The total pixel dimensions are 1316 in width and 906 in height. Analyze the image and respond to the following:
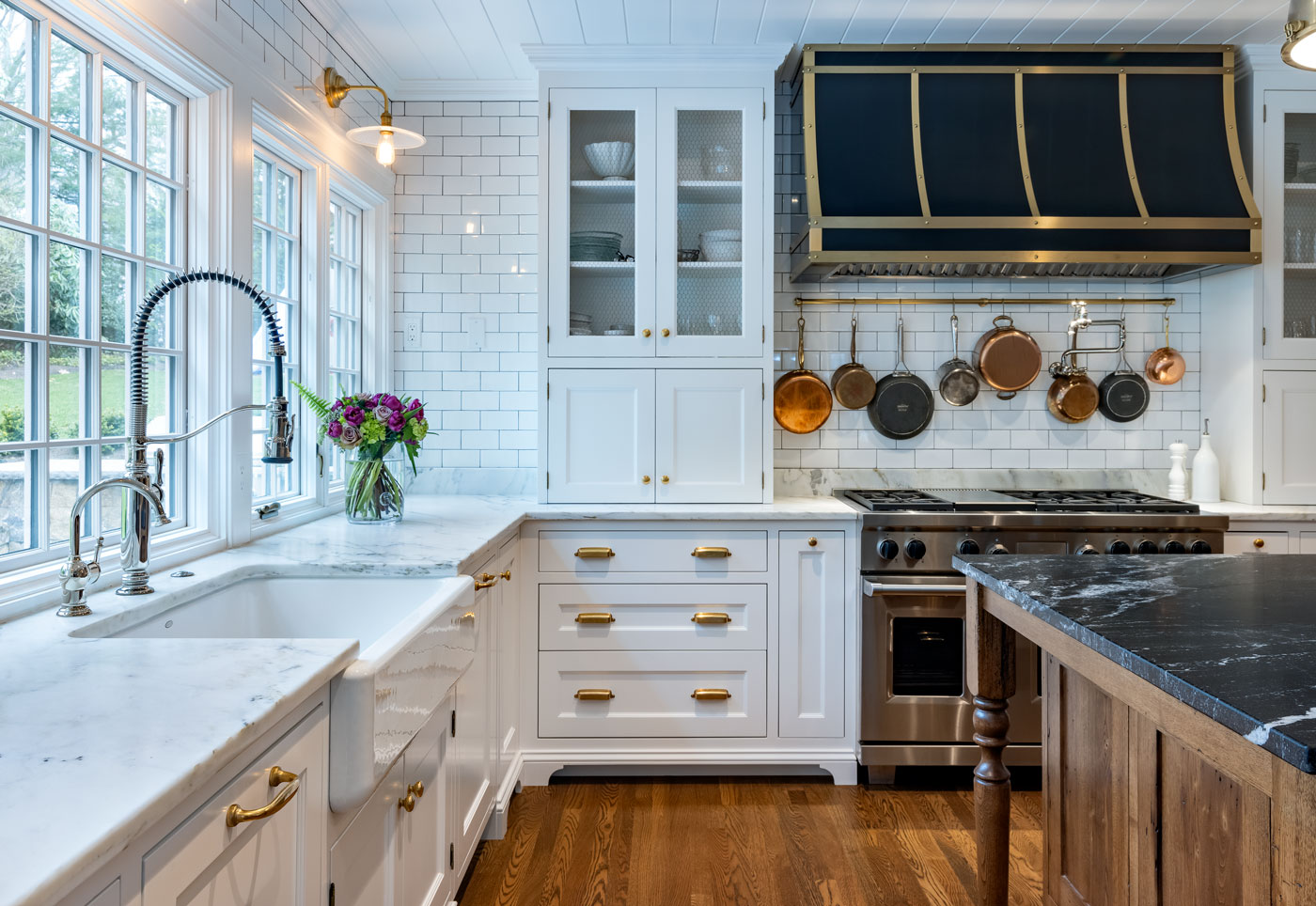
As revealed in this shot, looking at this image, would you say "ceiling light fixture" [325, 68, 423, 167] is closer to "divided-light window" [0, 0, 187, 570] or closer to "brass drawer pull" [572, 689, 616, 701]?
"divided-light window" [0, 0, 187, 570]

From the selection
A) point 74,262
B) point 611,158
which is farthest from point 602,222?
point 74,262

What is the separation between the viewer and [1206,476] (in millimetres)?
3256

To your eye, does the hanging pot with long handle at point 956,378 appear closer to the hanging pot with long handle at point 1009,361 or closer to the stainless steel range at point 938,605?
the hanging pot with long handle at point 1009,361

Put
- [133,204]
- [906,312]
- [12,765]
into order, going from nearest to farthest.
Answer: [12,765] → [133,204] → [906,312]

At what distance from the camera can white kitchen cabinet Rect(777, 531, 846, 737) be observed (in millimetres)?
2896

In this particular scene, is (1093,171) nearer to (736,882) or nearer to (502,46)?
(502,46)

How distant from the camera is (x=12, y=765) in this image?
817mm

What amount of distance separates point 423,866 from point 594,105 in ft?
8.08

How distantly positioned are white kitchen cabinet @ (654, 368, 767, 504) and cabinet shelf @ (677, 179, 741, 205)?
24.4 inches

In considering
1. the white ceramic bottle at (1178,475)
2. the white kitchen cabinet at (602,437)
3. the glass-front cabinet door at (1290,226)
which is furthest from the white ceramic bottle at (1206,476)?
the white kitchen cabinet at (602,437)

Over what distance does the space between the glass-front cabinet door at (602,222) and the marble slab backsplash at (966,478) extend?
897 millimetres

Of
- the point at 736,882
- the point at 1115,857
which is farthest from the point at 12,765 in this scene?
the point at 736,882

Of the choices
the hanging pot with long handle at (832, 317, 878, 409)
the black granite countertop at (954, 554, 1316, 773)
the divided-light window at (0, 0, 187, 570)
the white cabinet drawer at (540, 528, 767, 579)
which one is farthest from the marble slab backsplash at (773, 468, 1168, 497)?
the divided-light window at (0, 0, 187, 570)

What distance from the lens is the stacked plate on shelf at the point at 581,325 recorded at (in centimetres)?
304
